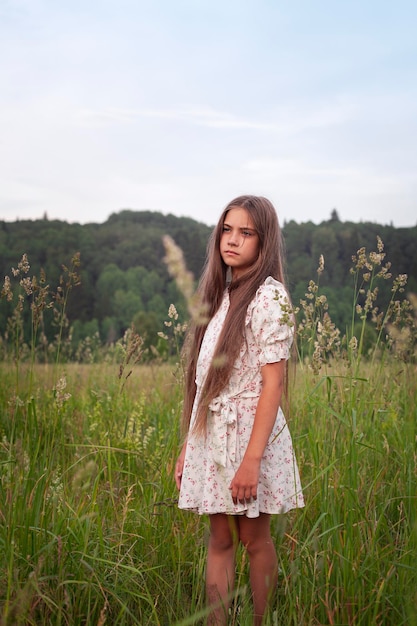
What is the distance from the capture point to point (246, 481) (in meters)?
2.16

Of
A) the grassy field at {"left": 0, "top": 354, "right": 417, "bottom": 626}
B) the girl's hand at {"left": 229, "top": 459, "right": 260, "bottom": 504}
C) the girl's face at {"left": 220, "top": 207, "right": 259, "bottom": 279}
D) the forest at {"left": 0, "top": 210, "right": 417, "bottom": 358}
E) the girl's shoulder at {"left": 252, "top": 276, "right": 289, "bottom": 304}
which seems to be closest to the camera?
the grassy field at {"left": 0, "top": 354, "right": 417, "bottom": 626}

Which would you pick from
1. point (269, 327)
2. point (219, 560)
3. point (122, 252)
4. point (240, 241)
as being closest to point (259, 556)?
point (219, 560)

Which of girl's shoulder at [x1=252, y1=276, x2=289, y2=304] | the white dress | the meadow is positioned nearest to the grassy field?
the meadow

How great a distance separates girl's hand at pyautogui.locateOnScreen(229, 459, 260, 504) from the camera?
2.15 m

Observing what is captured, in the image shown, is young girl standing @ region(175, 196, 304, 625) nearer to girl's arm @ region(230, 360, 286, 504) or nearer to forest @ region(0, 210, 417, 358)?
girl's arm @ region(230, 360, 286, 504)

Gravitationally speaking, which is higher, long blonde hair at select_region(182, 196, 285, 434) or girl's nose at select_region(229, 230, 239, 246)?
girl's nose at select_region(229, 230, 239, 246)

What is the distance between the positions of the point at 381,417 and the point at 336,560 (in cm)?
193

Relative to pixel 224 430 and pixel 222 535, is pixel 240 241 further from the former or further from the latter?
pixel 222 535

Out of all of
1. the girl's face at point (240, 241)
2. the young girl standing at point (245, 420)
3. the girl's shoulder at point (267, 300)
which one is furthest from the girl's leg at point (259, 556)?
the girl's face at point (240, 241)

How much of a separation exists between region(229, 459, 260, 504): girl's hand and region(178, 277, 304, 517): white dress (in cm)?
6

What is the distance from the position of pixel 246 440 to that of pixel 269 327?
0.41 metres

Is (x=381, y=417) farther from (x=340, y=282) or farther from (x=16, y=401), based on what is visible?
(x=340, y=282)

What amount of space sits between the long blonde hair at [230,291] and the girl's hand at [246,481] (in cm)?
27

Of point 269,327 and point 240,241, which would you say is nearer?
point 269,327
